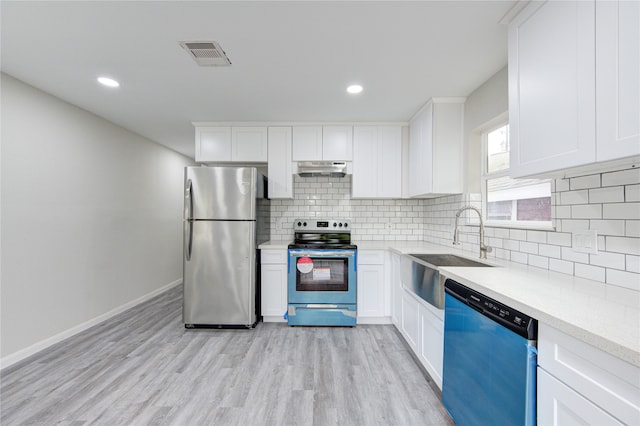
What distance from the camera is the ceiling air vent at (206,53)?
5.89ft

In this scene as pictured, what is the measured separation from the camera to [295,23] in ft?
5.25

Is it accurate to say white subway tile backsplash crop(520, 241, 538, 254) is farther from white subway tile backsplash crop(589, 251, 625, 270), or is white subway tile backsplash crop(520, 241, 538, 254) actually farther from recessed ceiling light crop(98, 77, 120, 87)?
recessed ceiling light crop(98, 77, 120, 87)

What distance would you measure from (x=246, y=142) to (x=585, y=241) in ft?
10.4

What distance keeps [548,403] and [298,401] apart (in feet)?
4.74

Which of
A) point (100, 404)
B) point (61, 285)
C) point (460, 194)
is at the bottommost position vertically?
point (100, 404)

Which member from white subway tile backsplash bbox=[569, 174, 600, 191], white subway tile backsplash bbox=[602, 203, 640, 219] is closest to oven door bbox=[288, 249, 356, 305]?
white subway tile backsplash bbox=[569, 174, 600, 191]

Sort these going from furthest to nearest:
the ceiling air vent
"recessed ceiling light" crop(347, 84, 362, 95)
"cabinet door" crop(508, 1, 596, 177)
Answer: "recessed ceiling light" crop(347, 84, 362, 95), the ceiling air vent, "cabinet door" crop(508, 1, 596, 177)

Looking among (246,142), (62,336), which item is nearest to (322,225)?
(246,142)

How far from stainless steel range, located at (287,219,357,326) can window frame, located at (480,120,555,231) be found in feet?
4.40

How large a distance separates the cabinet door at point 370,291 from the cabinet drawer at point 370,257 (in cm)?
5

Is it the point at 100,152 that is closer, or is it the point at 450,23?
the point at 450,23

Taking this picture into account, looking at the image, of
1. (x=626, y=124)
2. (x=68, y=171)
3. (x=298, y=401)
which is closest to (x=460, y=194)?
(x=626, y=124)

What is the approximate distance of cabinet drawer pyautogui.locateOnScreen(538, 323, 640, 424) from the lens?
692mm

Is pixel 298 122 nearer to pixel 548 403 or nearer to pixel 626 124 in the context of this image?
pixel 626 124
